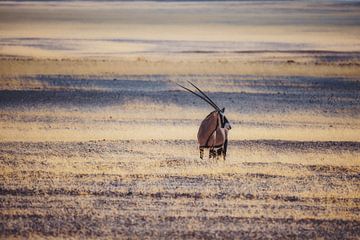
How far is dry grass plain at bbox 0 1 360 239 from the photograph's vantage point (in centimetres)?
702

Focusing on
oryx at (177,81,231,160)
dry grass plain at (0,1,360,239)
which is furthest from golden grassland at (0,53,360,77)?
oryx at (177,81,231,160)

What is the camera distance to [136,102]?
1551 centimetres

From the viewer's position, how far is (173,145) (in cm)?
1075

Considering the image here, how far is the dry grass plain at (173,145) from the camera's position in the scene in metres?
7.02

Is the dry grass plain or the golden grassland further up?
the golden grassland

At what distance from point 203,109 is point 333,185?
21.3 ft

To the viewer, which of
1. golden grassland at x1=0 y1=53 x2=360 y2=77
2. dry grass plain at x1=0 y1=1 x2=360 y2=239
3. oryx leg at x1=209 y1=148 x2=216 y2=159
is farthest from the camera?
golden grassland at x1=0 y1=53 x2=360 y2=77

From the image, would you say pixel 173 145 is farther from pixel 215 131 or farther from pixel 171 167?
pixel 215 131

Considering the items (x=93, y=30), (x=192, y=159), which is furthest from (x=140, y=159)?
(x=93, y=30)

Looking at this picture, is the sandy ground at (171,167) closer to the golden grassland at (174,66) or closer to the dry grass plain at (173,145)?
the dry grass plain at (173,145)

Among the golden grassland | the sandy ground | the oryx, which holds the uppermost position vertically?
the golden grassland

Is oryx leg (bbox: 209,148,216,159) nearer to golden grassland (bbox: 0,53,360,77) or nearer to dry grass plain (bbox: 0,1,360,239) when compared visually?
dry grass plain (bbox: 0,1,360,239)

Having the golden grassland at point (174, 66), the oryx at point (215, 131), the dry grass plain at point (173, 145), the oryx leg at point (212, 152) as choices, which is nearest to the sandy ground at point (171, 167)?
the dry grass plain at point (173, 145)

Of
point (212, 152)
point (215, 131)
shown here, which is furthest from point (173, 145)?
point (215, 131)
